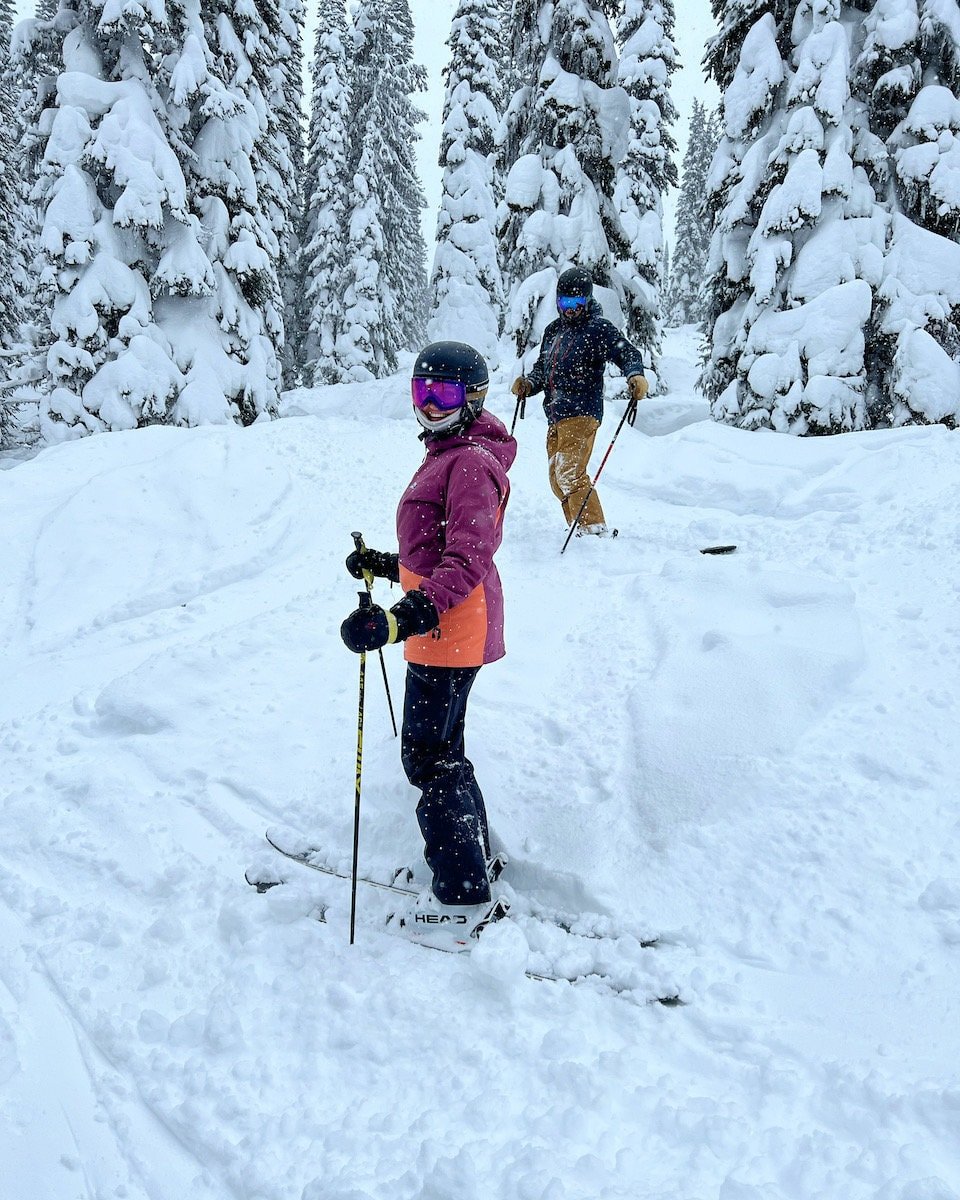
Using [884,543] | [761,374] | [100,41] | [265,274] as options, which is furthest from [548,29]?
[884,543]

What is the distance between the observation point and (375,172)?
81.5 feet

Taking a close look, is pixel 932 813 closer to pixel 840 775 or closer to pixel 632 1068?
pixel 840 775

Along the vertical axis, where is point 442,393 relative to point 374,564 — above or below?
above

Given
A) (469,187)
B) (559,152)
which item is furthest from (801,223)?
(469,187)

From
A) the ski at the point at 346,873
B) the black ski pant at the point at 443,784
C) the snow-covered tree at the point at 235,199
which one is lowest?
the ski at the point at 346,873

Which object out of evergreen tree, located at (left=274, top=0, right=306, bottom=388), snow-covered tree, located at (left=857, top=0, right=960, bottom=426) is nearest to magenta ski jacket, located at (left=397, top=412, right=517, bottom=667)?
snow-covered tree, located at (left=857, top=0, right=960, bottom=426)

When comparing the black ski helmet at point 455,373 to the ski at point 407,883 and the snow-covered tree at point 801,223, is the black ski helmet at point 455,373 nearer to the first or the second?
the ski at point 407,883

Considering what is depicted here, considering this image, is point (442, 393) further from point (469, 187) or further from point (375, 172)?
point (375, 172)

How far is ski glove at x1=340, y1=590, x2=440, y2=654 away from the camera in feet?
7.92

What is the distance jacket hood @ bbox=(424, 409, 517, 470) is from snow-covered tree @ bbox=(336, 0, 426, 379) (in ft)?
76.9

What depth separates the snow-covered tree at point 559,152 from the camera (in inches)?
531

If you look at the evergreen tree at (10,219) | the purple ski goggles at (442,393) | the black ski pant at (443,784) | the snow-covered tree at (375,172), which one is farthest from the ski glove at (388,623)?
the snow-covered tree at (375,172)

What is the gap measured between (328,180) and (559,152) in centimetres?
1437

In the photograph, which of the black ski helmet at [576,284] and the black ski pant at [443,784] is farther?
the black ski helmet at [576,284]
